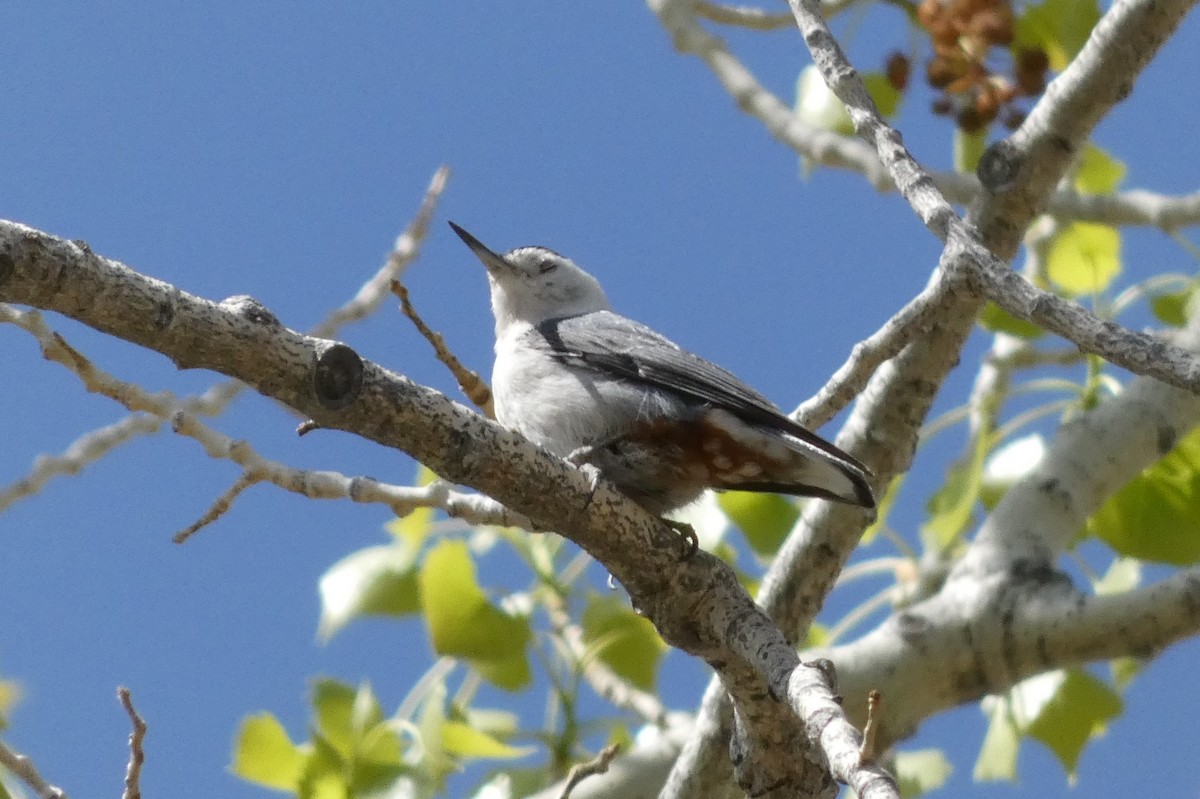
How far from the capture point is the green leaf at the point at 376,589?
13.9ft

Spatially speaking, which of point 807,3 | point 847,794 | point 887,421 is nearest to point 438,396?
point 807,3

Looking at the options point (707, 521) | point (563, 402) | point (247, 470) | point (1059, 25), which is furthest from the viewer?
point (1059, 25)

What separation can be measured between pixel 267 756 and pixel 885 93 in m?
3.36

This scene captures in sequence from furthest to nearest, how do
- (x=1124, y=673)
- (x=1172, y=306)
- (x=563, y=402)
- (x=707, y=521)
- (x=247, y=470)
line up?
(x=1124, y=673), (x=1172, y=306), (x=707, y=521), (x=563, y=402), (x=247, y=470)

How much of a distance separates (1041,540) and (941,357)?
2.28 feet

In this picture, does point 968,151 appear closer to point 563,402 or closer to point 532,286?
point 532,286

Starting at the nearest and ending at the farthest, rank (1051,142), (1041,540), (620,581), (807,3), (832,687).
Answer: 1. (832,687)
2. (620,581)
3. (807,3)
4. (1051,142)
5. (1041,540)

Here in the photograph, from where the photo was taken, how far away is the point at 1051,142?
3895mm

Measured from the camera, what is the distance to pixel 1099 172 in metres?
5.38

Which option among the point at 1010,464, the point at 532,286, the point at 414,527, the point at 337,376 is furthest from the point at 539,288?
the point at 337,376

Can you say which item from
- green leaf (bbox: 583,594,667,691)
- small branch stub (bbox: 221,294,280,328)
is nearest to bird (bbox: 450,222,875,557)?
green leaf (bbox: 583,594,667,691)

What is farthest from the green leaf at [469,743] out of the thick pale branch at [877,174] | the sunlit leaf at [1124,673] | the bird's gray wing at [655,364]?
the sunlit leaf at [1124,673]

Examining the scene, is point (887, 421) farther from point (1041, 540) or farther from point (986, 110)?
point (986, 110)

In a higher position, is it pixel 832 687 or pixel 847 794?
pixel 847 794
